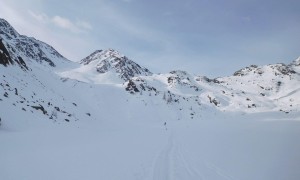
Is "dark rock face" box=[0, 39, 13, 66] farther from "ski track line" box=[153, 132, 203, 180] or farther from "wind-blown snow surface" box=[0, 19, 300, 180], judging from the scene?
"ski track line" box=[153, 132, 203, 180]

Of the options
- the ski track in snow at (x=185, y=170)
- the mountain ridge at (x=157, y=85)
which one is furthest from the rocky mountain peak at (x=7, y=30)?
the ski track in snow at (x=185, y=170)

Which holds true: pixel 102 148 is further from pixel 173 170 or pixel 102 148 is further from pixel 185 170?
pixel 185 170

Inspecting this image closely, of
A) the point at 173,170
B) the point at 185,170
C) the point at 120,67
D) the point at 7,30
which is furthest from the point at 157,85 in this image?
the point at 173,170

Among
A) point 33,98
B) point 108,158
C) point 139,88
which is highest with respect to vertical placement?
point 139,88

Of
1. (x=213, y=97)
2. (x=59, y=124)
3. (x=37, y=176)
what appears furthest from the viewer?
(x=213, y=97)

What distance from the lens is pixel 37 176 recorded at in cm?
982

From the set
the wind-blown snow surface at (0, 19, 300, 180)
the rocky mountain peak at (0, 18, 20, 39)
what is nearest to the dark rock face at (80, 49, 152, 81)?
the rocky mountain peak at (0, 18, 20, 39)

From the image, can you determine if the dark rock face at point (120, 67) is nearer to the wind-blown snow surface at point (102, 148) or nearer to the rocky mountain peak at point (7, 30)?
the rocky mountain peak at point (7, 30)

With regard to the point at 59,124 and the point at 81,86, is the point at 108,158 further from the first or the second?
the point at 81,86

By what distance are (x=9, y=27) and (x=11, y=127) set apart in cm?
18473

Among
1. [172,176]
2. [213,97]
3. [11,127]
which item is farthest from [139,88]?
[172,176]

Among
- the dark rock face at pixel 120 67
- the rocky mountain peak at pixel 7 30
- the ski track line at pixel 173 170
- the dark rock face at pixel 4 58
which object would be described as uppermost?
the rocky mountain peak at pixel 7 30

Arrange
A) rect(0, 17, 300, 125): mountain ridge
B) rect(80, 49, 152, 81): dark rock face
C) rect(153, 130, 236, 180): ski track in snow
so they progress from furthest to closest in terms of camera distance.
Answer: rect(80, 49, 152, 81): dark rock face < rect(0, 17, 300, 125): mountain ridge < rect(153, 130, 236, 180): ski track in snow

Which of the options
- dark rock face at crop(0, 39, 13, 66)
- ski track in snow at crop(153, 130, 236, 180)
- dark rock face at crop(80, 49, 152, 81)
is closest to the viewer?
ski track in snow at crop(153, 130, 236, 180)
